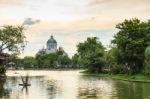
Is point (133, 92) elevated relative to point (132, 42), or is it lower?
lower

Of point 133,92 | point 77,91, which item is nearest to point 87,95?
point 77,91

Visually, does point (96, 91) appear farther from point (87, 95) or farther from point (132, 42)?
point (132, 42)

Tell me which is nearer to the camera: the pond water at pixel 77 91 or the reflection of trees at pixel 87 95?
the reflection of trees at pixel 87 95

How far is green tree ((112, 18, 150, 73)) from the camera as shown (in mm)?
98188

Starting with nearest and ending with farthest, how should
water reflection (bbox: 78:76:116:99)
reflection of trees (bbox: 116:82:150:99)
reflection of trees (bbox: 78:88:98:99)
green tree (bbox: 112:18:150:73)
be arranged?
reflection of trees (bbox: 78:88:98:99)
reflection of trees (bbox: 116:82:150:99)
water reflection (bbox: 78:76:116:99)
green tree (bbox: 112:18:150:73)

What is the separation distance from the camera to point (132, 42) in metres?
97.9

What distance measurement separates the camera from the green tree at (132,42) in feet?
322

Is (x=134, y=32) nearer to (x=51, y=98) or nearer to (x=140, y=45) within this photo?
(x=140, y=45)

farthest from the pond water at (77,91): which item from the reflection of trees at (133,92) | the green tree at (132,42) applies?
the green tree at (132,42)

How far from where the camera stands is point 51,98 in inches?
1842

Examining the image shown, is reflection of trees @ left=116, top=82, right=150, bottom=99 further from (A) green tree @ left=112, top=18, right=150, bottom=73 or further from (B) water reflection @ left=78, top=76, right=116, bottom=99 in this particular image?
(A) green tree @ left=112, top=18, right=150, bottom=73

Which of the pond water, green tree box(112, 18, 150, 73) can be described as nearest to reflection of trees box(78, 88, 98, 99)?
the pond water

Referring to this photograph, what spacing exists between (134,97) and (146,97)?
1.28 m

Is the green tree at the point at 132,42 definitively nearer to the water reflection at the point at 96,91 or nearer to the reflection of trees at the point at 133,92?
the water reflection at the point at 96,91
